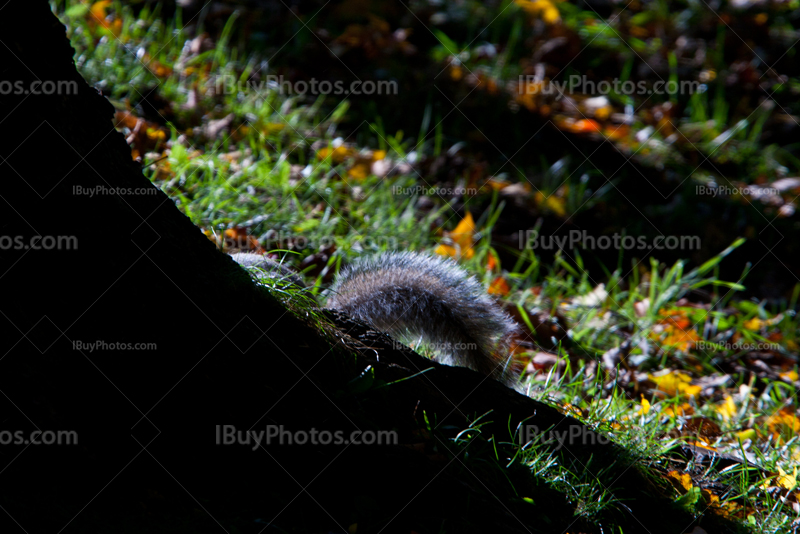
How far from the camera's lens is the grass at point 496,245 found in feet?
7.54

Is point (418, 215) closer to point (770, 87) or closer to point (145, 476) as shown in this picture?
point (145, 476)

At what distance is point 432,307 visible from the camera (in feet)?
7.01

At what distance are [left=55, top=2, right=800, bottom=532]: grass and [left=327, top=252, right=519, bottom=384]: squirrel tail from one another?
0.21 m

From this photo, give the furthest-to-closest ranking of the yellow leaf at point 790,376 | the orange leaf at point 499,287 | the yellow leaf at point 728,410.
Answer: the orange leaf at point 499,287 → the yellow leaf at point 790,376 → the yellow leaf at point 728,410

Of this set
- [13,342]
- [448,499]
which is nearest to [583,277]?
[448,499]

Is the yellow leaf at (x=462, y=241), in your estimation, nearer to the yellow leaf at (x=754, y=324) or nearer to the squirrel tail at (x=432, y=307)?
the squirrel tail at (x=432, y=307)

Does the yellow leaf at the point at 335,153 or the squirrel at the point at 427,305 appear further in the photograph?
the yellow leaf at the point at 335,153

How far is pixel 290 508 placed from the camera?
5.40 feet

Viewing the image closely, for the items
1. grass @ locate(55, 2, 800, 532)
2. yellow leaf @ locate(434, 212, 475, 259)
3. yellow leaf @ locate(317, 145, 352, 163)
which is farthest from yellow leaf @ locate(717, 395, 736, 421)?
yellow leaf @ locate(317, 145, 352, 163)

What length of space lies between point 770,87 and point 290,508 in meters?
6.13

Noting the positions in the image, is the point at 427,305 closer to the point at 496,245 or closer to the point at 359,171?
the point at 496,245

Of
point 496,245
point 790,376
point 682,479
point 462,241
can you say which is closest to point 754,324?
Result: point 790,376

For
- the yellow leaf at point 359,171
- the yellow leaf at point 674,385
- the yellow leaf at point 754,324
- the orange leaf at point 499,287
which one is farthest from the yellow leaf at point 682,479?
the yellow leaf at point 359,171

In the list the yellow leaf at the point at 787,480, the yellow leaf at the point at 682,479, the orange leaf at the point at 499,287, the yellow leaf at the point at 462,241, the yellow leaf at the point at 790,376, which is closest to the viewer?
the yellow leaf at the point at 682,479
